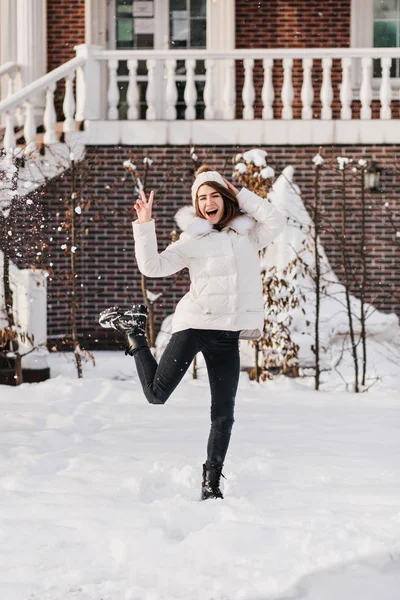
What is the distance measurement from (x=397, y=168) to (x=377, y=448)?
19.0 feet

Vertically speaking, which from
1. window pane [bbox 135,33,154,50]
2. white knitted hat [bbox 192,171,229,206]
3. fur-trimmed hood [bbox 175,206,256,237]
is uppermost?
window pane [bbox 135,33,154,50]

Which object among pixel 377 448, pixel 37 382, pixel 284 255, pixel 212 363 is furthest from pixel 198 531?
pixel 284 255

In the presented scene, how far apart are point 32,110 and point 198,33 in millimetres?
3854

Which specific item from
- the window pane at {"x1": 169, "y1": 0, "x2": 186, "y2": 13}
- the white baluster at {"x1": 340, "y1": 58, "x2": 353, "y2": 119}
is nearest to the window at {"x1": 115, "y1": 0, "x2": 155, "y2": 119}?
the window pane at {"x1": 169, "y1": 0, "x2": 186, "y2": 13}

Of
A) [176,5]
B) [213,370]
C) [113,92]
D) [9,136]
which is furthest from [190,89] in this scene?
[213,370]

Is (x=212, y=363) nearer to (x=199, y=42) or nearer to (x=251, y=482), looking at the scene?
(x=251, y=482)

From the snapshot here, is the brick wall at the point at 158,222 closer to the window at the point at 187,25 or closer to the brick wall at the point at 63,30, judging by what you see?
the brick wall at the point at 63,30

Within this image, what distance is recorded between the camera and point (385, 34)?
14.6m

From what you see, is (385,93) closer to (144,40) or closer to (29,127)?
(144,40)

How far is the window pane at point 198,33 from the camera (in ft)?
48.7

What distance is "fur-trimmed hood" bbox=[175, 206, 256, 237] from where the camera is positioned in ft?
18.1

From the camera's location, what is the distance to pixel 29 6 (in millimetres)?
13570

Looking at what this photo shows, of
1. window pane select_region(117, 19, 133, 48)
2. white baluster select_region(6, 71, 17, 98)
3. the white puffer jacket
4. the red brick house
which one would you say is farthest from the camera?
window pane select_region(117, 19, 133, 48)

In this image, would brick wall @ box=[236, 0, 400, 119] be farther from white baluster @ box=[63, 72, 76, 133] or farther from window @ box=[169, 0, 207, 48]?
→ white baluster @ box=[63, 72, 76, 133]
